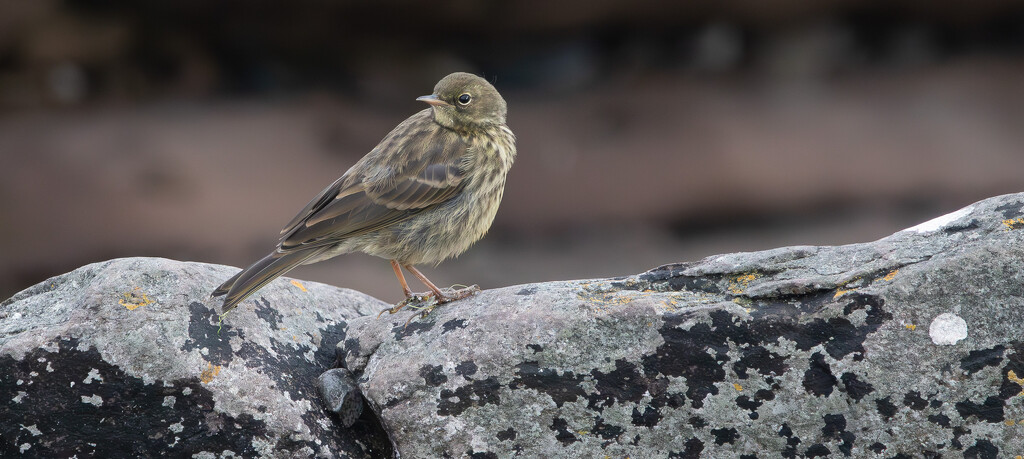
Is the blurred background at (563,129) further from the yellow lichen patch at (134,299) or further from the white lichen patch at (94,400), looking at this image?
the white lichen patch at (94,400)

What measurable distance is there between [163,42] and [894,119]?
299 inches

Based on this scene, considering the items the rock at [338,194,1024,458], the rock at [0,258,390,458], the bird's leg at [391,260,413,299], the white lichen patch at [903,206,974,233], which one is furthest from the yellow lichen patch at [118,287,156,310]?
the white lichen patch at [903,206,974,233]

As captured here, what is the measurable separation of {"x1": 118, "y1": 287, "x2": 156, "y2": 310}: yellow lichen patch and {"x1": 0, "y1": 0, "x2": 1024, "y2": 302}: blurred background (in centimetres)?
550

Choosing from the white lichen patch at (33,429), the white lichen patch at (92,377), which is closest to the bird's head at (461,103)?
the white lichen patch at (92,377)

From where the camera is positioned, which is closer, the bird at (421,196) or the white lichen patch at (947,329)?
the white lichen patch at (947,329)

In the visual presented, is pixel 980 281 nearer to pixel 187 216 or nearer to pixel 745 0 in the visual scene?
pixel 745 0

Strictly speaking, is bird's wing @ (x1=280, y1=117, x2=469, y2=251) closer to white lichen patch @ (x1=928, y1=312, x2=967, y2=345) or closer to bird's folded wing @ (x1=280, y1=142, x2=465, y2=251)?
bird's folded wing @ (x1=280, y1=142, x2=465, y2=251)

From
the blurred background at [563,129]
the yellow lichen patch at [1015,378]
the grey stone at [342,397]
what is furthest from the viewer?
the blurred background at [563,129]

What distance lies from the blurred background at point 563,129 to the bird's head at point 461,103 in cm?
377

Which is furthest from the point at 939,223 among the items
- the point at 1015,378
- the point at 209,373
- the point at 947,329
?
the point at 209,373

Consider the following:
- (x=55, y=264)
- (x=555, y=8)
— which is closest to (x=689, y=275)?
(x=555, y=8)

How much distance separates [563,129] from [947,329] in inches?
247

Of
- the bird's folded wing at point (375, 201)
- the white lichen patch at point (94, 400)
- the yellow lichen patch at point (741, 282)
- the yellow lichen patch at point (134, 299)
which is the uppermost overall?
the bird's folded wing at point (375, 201)

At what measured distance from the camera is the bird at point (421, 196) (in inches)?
178
